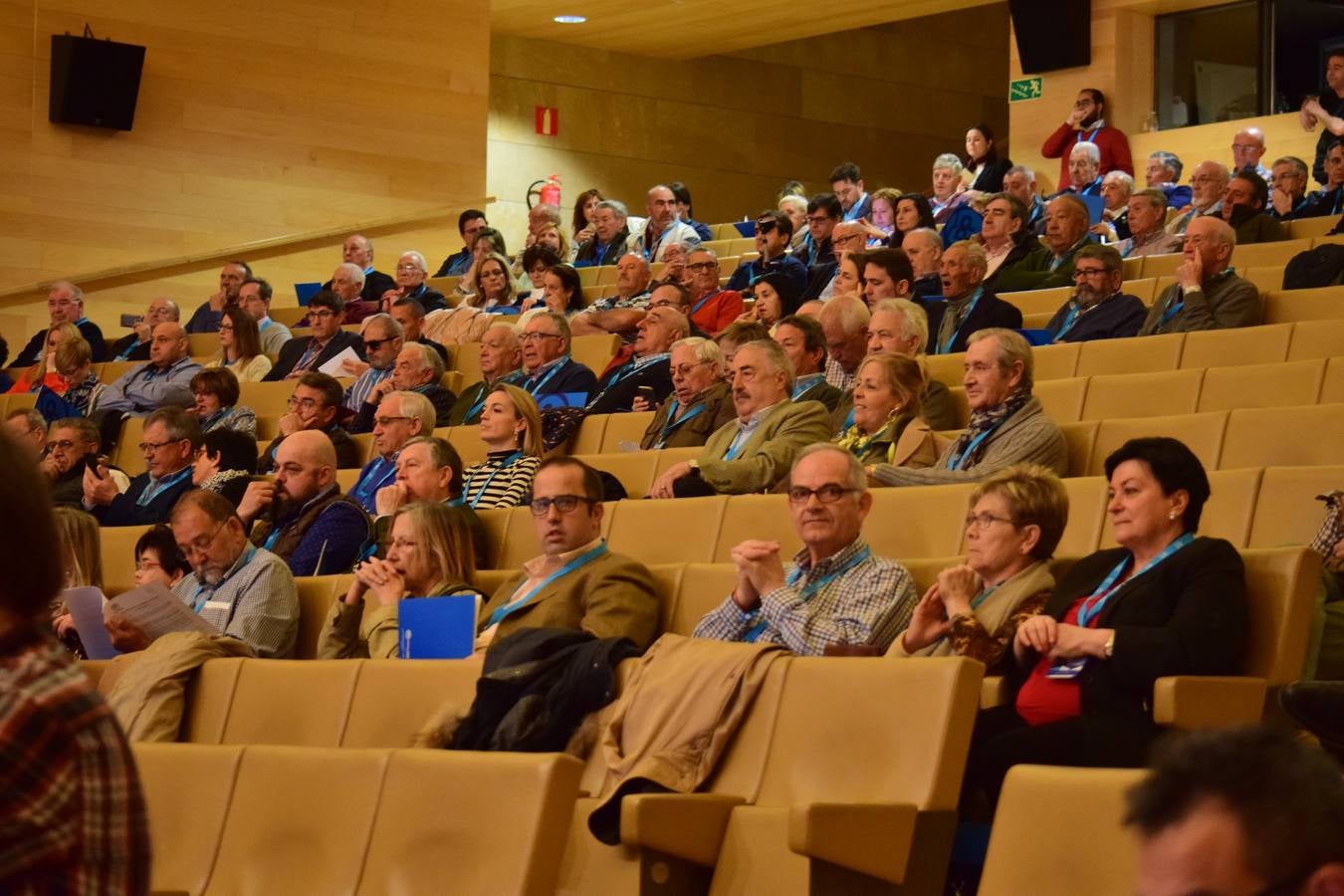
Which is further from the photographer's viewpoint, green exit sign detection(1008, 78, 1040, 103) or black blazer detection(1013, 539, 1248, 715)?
green exit sign detection(1008, 78, 1040, 103)

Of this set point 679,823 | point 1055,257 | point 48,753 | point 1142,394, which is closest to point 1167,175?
point 1055,257

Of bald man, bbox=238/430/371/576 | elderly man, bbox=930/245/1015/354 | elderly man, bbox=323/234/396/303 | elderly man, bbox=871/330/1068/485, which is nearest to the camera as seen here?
elderly man, bbox=871/330/1068/485

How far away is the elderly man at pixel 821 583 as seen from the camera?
271cm

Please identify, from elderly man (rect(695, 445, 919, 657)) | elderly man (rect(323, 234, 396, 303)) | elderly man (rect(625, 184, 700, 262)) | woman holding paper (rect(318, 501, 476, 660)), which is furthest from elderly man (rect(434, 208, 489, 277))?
elderly man (rect(695, 445, 919, 657))

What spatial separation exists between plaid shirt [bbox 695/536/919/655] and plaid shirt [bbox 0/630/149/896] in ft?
5.94

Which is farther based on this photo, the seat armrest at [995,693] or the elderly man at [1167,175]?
the elderly man at [1167,175]

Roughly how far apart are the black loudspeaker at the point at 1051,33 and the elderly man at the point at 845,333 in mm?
5106

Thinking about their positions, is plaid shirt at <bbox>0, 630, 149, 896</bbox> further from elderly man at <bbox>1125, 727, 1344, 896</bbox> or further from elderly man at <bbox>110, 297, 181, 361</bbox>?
elderly man at <bbox>110, 297, 181, 361</bbox>

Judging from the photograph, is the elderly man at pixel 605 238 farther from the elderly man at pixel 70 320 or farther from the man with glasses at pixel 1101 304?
the man with glasses at pixel 1101 304

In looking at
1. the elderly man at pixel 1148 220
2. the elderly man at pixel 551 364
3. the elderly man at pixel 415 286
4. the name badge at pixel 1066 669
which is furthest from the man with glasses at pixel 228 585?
the elderly man at pixel 415 286

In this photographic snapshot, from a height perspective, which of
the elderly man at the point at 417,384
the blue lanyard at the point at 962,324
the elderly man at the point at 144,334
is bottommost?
the elderly man at the point at 417,384

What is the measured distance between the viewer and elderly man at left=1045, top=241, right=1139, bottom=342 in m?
4.51

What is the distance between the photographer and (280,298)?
9.06 m

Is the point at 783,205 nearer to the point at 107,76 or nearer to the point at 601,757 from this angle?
the point at 107,76
